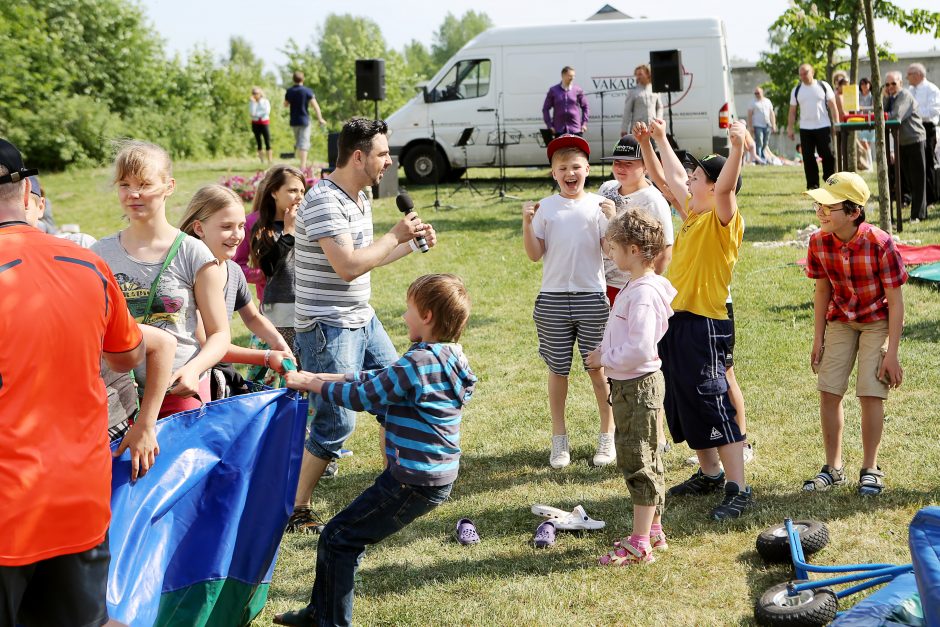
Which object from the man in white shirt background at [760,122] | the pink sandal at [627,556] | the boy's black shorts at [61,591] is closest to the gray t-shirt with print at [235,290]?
the boy's black shorts at [61,591]

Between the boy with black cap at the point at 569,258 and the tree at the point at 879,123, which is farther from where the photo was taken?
the tree at the point at 879,123

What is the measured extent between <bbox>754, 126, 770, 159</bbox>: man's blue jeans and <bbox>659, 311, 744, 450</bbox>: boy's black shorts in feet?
68.8

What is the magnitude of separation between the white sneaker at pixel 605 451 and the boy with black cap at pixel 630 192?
2.66 ft

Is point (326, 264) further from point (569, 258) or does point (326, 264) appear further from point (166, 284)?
point (569, 258)

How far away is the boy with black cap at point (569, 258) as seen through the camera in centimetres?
513

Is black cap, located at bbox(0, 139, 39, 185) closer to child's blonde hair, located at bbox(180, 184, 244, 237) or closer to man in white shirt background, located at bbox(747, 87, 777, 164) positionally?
child's blonde hair, located at bbox(180, 184, 244, 237)

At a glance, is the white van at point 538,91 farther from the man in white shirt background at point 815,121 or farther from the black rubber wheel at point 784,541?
the black rubber wheel at point 784,541

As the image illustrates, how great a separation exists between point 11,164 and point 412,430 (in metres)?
1.55

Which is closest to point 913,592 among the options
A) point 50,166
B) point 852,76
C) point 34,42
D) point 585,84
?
point 852,76

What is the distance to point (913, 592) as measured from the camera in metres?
3.01

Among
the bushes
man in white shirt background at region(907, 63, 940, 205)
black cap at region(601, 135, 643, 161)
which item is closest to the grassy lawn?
black cap at region(601, 135, 643, 161)

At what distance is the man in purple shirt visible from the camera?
16375 mm

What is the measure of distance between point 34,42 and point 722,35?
76.2 feet

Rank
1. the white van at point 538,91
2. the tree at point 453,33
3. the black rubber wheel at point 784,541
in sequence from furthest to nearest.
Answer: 1. the tree at point 453,33
2. the white van at point 538,91
3. the black rubber wheel at point 784,541
